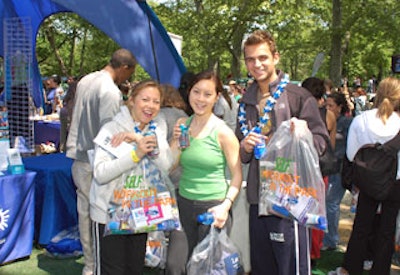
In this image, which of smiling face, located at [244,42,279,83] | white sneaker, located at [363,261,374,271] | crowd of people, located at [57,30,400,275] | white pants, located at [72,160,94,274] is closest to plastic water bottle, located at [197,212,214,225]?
crowd of people, located at [57,30,400,275]

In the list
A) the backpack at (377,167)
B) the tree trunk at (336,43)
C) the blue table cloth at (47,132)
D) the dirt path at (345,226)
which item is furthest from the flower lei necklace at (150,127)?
the tree trunk at (336,43)

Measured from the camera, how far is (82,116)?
3.63 metres

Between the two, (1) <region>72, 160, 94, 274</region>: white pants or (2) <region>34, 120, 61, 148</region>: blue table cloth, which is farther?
(2) <region>34, 120, 61, 148</region>: blue table cloth

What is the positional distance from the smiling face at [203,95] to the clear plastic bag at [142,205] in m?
0.44

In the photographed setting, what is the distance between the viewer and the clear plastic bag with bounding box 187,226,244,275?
2.66 metres

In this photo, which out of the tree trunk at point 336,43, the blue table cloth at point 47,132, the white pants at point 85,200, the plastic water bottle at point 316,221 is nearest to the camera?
the plastic water bottle at point 316,221

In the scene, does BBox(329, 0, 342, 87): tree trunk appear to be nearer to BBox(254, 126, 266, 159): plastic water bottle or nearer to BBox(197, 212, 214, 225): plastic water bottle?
BBox(254, 126, 266, 159): plastic water bottle

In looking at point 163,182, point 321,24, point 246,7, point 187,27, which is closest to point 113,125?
point 163,182

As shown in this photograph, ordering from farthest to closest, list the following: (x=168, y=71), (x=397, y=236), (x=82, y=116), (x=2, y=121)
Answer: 1. (x=2, y=121)
2. (x=168, y=71)
3. (x=397, y=236)
4. (x=82, y=116)

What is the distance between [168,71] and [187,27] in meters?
13.0

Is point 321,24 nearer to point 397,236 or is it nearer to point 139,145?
point 397,236

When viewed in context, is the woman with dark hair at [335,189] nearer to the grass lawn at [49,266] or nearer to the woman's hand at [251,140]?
the grass lawn at [49,266]

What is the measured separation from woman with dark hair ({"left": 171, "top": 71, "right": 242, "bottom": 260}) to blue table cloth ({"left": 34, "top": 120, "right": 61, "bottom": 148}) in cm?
609

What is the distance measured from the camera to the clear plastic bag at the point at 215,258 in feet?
8.71
